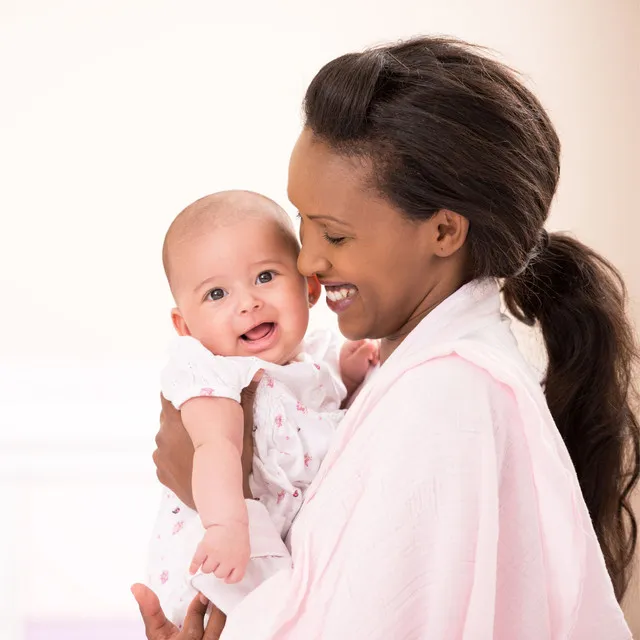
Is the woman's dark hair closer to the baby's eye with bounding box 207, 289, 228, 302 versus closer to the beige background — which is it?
the baby's eye with bounding box 207, 289, 228, 302

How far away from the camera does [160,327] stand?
2.97m

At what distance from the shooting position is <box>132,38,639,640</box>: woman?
3.79 feet

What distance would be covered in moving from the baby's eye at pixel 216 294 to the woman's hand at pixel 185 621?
47 cm

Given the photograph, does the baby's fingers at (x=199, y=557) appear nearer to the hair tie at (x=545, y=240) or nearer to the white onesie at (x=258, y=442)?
the white onesie at (x=258, y=442)

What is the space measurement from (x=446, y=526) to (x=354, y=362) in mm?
618

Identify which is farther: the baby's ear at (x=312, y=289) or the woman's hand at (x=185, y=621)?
the baby's ear at (x=312, y=289)

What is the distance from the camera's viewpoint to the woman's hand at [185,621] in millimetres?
1365

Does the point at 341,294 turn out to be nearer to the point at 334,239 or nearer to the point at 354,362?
the point at 334,239

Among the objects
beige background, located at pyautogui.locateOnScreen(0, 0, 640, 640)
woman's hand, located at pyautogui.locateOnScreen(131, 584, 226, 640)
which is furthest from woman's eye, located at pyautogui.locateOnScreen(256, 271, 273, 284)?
beige background, located at pyautogui.locateOnScreen(0, 0, 640, 640)

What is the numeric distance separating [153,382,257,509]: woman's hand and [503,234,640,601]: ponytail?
0.51 m

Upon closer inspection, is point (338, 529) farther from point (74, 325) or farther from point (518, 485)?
point (74, 325)

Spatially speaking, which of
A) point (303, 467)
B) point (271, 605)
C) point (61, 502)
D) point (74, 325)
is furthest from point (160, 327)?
point (271, 605)

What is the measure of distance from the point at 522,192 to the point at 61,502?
2.21m

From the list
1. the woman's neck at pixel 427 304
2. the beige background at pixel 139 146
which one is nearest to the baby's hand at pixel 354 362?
the woman's neck at pixel 427 304
